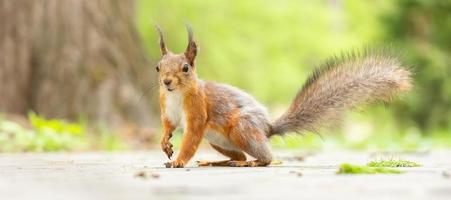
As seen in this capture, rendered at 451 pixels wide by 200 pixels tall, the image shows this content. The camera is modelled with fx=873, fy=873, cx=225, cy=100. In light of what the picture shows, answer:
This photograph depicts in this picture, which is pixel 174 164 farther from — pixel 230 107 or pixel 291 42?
pixel 291 42

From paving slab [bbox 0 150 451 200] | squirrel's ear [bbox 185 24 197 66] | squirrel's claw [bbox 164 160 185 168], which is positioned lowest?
paving slab [bbox 0 150 451 200]

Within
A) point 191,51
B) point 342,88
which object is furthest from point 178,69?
point 342,88

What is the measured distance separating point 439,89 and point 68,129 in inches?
370

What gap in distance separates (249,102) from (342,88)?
0.58 m

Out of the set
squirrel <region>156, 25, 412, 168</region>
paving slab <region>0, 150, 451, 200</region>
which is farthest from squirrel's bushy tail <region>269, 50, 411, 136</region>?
paving slab <region>0, 150, 451, 200</region>

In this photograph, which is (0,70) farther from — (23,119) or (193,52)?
(193,52)

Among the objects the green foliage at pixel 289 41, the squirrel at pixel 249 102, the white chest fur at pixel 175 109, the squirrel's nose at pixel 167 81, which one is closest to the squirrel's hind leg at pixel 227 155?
the squirrel at pixel 249 102

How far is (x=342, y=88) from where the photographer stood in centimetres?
515

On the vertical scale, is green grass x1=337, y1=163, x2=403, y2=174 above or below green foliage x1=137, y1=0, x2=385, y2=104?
below

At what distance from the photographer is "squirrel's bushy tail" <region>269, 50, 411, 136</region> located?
492 centimetres

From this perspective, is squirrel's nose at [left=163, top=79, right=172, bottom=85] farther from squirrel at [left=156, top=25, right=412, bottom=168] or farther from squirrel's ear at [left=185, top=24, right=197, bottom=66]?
squirrel's ear at [left=185, top=24, right=197, bottom=66]

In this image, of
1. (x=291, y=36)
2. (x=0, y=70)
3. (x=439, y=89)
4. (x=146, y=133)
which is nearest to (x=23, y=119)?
(x=0, y=70)

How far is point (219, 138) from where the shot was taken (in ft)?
16.0

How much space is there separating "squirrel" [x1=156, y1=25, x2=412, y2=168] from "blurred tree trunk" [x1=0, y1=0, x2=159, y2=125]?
465cm
